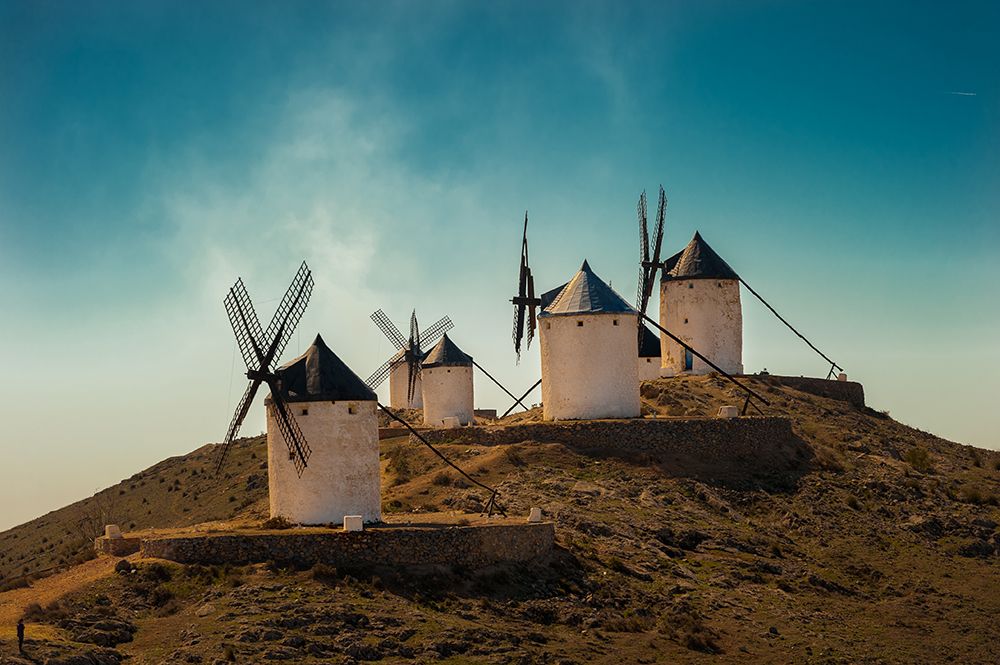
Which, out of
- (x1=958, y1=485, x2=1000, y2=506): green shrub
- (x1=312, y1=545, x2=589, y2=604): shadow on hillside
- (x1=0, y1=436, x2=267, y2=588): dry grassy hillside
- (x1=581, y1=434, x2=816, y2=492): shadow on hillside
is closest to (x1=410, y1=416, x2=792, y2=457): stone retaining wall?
(x1=581, y1=434, x2=816, y2=492): shadow on hillside

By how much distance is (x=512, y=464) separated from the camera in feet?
127

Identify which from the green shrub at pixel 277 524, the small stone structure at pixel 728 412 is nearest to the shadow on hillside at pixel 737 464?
the small stone structure at pixel 728 412

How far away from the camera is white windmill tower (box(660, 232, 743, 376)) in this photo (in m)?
49.9

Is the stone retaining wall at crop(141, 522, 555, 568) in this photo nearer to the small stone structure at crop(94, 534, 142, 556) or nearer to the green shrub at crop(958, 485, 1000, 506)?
the small stone structure at crop(94, 534, 142, 556)

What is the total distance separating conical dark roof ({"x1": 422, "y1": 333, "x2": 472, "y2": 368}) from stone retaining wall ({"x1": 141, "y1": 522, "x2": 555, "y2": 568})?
2035 centimetres

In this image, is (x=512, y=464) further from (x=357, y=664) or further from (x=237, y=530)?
(x=357, y=664)

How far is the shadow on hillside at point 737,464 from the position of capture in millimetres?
39125

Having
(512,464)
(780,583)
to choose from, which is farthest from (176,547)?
(780,583)

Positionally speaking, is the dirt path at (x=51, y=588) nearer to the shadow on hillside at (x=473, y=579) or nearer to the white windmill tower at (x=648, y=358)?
the shadow on hillside at (x=473, y=579)

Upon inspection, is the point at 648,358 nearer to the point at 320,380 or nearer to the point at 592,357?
the point at 592,357

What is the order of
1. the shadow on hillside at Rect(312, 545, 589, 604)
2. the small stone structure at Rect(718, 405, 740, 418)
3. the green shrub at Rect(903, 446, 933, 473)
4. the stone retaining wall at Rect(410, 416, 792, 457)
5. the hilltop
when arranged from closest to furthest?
the hilltop → the shadow on hillside at Rect(312, 545, 589, 604) → the stone retaining wall at Rect(410, 416, 792, 457) → the small stone structure at Rect(718, 405, 740, 418) → the green shrub at Rect(903, 446, 933, 473)

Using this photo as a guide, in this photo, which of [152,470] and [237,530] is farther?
[152,470]

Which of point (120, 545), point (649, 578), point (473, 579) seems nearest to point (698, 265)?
point (649, 578)

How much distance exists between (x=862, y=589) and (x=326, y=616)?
1598 centimetres
